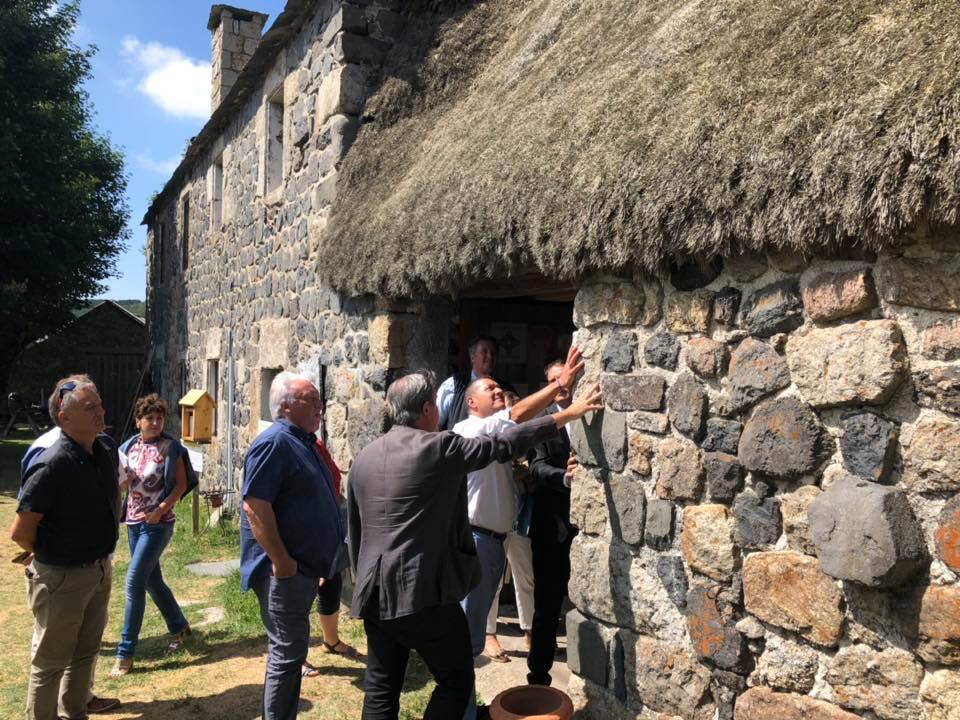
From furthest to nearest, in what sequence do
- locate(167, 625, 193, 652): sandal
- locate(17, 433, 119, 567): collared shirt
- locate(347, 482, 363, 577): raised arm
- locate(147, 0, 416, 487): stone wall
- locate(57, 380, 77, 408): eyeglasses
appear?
Result: locate(147, 0, 416, 487): stone wall < locate(167, 625, 193, 652): sandal < locate(57, 380, 77, 408): eyeglasses < locate(17, 433, 119, 567): collared shirt < locate(347, 482, 363, 577): raised arm

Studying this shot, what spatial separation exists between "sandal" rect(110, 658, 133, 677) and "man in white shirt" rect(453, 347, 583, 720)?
198 centimetres

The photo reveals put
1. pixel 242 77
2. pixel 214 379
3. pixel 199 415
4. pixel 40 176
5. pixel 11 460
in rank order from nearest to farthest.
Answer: pixel 242 77, pixel 199 415, pixel 214 379, pixel 40 176, pixel 11 460

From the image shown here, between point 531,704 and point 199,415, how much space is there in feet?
Answer: 19.7

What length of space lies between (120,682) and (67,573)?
→ 3.77 feet

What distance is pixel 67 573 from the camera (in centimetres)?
328

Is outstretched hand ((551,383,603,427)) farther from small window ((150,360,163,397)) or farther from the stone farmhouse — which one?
small window ((150,360,163,397))

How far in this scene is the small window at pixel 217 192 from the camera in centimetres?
927

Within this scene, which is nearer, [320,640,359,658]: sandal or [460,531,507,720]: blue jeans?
[460,531,507,720]: blue jeans

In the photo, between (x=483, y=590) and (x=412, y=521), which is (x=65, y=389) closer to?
(x=412, y=521)

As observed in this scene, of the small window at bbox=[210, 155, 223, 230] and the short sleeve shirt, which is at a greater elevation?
the small window at bbox=[210, 155, 223, 230]

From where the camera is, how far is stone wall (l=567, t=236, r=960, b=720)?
212 centimetres

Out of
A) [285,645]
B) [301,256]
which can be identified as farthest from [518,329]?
[285,645]

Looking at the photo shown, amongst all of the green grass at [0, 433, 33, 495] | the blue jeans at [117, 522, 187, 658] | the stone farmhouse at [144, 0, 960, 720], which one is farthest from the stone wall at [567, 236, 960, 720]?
the green grass at [0, 433, 33, 495]

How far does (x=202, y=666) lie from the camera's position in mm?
4320
